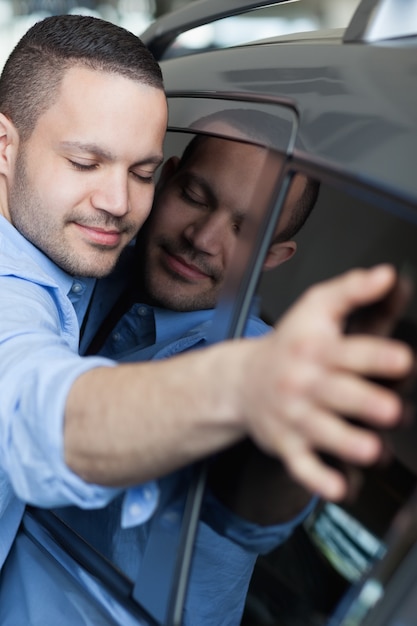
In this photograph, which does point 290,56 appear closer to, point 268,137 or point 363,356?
point 268,137

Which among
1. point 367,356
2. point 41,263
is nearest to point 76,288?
point 41,263

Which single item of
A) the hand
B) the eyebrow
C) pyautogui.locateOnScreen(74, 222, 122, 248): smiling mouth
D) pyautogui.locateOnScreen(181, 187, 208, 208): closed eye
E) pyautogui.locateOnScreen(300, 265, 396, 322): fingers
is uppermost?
pyautogui.locateOnScreen(300, 265, 396, 322): fingers

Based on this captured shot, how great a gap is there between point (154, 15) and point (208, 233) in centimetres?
1257

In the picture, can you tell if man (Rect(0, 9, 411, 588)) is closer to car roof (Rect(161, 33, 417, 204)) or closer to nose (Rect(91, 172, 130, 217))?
nose (Rect(91, 172, 130, 217))

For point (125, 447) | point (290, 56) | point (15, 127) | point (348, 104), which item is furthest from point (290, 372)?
point (15, 127)

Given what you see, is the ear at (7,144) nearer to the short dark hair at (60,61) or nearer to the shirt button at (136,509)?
the short dark hair at (60,61)

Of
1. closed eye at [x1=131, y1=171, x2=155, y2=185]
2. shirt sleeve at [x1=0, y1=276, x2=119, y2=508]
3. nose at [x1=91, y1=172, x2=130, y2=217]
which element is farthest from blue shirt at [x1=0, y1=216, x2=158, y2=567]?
closed eye at [x1=131, y1=171, x2=155, y2=185]

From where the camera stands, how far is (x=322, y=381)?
0.76m

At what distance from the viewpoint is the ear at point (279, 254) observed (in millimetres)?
1095

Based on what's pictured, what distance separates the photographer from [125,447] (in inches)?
36.7

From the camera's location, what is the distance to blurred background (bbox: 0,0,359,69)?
1116cm

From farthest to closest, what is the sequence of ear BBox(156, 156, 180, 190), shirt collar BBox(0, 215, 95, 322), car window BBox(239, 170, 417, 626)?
ear BBox(156, 156, 180, 190), shirt collar BBox(0, 215, 95, 322), car window BBox(239, 170, 417, 626)

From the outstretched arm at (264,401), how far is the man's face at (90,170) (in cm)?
61

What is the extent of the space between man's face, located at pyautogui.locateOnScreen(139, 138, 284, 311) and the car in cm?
9
